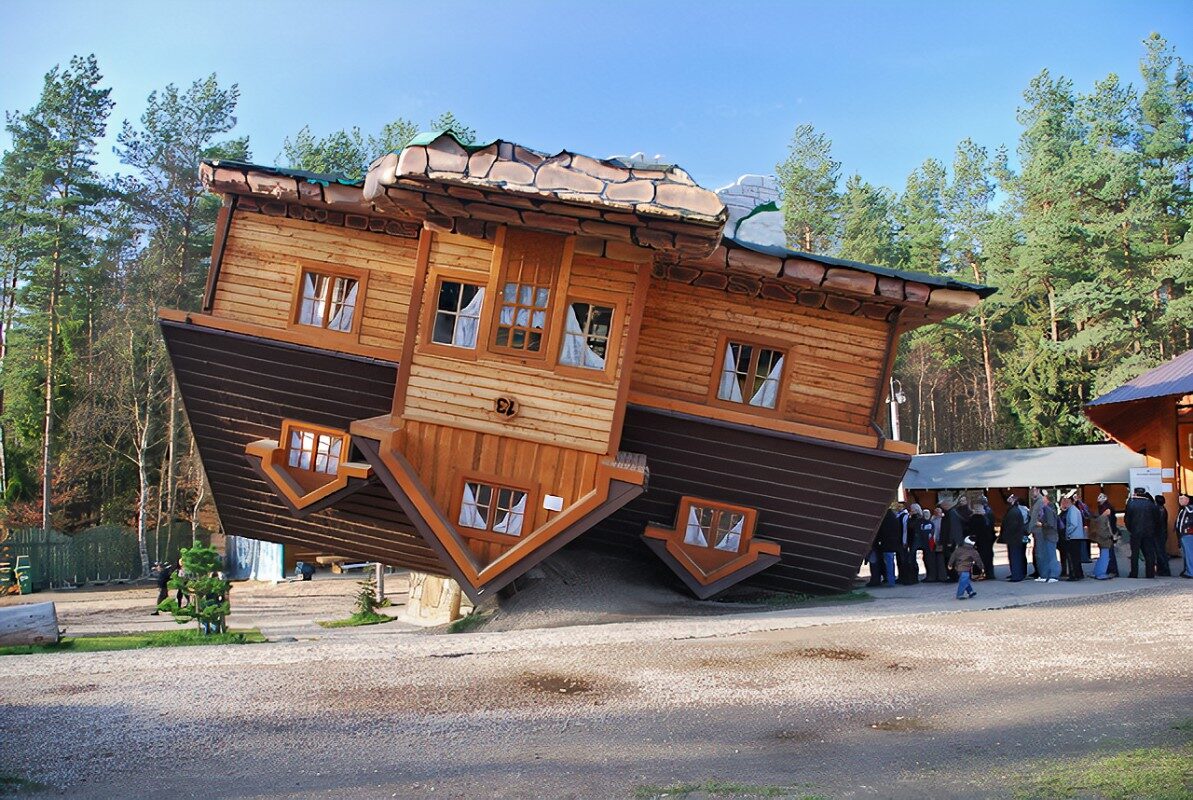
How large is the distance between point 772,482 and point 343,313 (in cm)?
710

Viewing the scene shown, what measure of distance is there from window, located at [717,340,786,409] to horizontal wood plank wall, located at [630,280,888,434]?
19 cm

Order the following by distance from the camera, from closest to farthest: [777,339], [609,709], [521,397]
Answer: [609,709]
[521,397]
[777,339]

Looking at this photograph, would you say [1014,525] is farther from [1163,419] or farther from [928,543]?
[1163,419]

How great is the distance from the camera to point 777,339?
49.5 ft

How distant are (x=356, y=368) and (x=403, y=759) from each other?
8.28 meters

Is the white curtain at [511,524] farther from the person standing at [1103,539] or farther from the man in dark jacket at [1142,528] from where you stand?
the man in dark jacket at [1142,528]

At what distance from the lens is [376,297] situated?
14.9 m

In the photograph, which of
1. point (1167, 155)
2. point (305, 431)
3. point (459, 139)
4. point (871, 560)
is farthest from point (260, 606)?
point (1167, 155)

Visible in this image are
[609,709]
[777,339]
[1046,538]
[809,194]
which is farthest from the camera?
[809,194]

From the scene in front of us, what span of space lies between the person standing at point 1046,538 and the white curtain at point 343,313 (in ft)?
40.0

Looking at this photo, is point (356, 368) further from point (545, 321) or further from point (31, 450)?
point (31, 450)

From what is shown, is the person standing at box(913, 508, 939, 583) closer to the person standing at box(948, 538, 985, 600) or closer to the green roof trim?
the person standing at box(948, 538, 985, 600)

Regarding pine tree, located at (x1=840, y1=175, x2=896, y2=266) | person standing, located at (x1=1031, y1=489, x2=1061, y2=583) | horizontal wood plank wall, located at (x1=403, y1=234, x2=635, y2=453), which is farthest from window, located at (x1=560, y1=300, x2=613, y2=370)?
pine tree, located at (x1=840, y1=175, x2=896, y2=266)

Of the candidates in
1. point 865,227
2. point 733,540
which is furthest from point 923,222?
point 733,540
